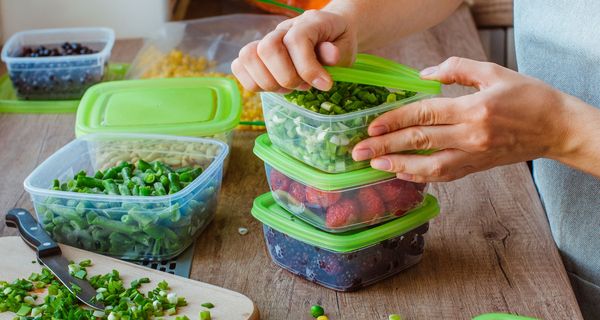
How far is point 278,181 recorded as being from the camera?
4.06 feet

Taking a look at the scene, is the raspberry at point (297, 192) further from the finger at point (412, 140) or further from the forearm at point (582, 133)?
the forearm at point (582, 133)

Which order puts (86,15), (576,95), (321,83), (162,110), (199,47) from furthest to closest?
(86,15) → (199,47) → (162,110) → (576,95) → (321,83)

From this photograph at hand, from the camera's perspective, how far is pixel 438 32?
2260 millimetres

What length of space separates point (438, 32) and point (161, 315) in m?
1.41

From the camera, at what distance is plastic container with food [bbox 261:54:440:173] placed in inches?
44.5

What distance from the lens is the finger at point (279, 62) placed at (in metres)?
1.13

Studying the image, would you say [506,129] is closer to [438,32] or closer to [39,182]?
[39,182]

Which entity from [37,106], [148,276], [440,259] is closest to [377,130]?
[440,259]

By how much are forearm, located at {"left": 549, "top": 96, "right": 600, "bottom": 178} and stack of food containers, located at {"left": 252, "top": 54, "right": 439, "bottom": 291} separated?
21 centimetres

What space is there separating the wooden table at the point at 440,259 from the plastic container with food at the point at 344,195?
0.36 feet

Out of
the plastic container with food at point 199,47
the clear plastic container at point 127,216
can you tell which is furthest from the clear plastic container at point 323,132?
the plastic container with food at point 199,47

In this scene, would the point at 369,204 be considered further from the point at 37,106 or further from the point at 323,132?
the point at 37,106

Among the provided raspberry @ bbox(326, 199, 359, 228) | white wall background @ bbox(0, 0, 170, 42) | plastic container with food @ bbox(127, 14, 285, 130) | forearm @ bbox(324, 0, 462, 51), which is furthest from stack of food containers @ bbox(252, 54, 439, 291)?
white wall background @ bbox(0, 0, 170, 42)

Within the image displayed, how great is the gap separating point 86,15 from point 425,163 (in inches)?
56.2
